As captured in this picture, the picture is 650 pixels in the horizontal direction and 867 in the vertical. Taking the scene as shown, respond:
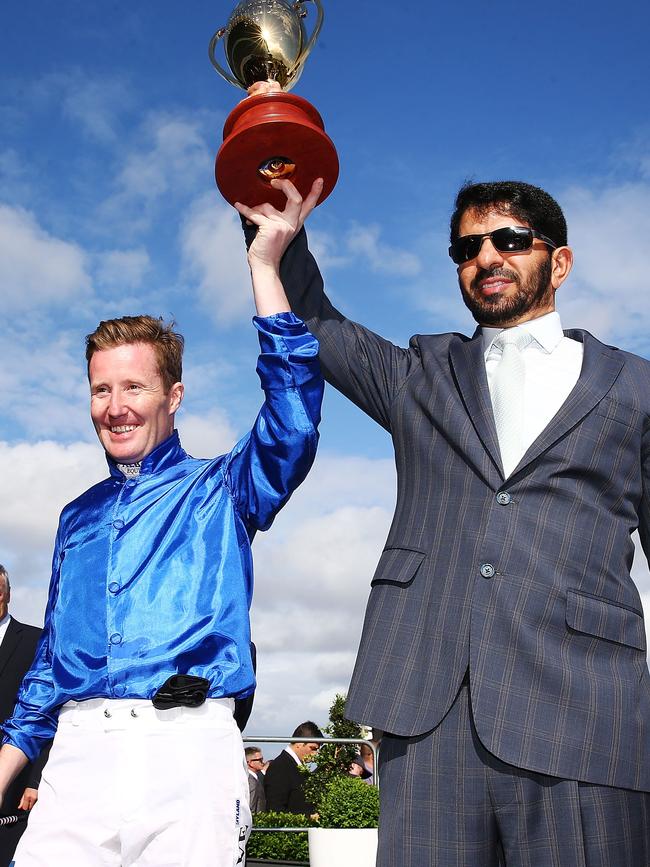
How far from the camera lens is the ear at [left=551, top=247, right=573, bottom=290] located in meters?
2.84

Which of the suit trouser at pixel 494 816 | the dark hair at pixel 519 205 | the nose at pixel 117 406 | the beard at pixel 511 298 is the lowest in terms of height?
the suit trouser at pixel 494 816

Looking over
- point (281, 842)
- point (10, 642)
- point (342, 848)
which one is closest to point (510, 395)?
point (342, 848)

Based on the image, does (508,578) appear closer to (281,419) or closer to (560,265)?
(281,419)

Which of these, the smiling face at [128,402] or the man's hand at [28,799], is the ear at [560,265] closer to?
the smiling face at [128,402]

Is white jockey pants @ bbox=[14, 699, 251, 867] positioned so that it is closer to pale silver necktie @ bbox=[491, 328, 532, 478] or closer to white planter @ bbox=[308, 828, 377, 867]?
pale silver necktie @ bbox=[491, 328, 532, 478]

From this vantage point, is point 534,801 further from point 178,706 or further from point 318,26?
point 318,26

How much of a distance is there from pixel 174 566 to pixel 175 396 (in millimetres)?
626

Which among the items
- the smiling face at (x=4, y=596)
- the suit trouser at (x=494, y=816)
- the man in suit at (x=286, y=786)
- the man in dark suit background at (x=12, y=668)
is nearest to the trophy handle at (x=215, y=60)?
the suit trouser at (x=494, y=816)

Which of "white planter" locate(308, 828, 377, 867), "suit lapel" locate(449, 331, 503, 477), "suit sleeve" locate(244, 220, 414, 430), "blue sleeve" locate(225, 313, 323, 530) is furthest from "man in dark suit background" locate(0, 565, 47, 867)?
"suit lapel" locate(449, 331, 503, 477)

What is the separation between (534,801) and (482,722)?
220 millimetres

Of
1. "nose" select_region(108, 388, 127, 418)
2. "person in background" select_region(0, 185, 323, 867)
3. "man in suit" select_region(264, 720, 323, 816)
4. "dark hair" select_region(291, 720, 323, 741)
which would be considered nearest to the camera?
"person in background" select_region(0, 185, 323, 867)

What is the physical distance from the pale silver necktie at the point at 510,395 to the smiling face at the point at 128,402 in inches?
40.4

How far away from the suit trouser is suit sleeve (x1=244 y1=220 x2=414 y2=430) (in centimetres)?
100

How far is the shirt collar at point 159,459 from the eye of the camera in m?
2.82
